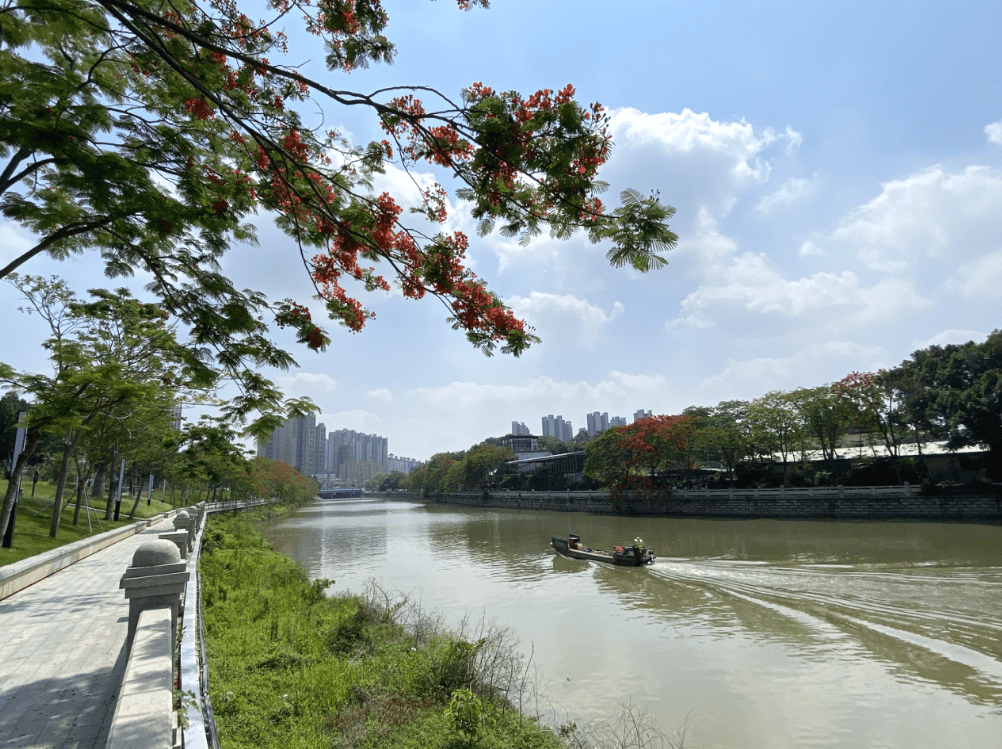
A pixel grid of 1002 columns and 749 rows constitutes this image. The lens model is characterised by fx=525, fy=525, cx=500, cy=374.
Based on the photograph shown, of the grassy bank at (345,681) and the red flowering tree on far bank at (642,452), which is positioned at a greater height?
the red flowering tree on far bank at (642,452)

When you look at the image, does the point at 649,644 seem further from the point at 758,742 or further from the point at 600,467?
the point at 600,467

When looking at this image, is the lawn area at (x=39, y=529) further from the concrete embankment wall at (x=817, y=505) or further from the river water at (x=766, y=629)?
the concrete embankment wall at (x=817, y=505)

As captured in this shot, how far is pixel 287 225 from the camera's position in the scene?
604 centimetres

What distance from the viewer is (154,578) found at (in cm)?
→ 475

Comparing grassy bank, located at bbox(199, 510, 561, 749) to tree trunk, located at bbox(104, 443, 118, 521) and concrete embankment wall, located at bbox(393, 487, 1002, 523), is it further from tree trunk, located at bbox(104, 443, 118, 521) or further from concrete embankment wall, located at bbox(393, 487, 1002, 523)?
concrete embankment wall, located at bbox(393, 487, 1002, 523)

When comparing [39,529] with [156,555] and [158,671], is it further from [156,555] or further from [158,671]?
[158,671]

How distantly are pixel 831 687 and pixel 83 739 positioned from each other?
10.1 meters

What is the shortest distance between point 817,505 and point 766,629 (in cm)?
2581

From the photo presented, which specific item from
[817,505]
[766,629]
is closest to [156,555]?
[766,629]

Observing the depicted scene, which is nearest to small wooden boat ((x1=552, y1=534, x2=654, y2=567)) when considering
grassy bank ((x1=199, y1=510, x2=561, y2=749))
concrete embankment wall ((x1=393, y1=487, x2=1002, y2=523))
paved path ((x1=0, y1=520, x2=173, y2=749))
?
grassy bank ((x1=199, y1=510, x2=561, y2=749))

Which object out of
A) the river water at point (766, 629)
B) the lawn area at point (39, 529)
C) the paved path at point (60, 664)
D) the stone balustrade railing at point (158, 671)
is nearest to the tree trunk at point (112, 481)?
the lawn area at point (39, 529)

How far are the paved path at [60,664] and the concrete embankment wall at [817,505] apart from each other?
117 feet

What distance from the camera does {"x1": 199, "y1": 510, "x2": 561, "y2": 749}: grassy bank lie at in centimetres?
544

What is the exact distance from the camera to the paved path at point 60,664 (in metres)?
4.40
